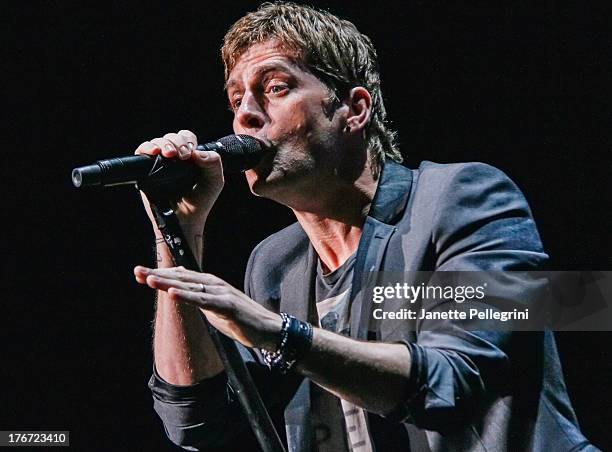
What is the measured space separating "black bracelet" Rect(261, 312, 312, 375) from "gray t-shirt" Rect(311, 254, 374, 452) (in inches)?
23.5

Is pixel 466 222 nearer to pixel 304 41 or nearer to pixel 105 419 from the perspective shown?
pixel 304 41

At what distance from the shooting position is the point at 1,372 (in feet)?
10.3

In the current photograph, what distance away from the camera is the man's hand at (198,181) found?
188 centimetres

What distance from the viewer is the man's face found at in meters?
2.37

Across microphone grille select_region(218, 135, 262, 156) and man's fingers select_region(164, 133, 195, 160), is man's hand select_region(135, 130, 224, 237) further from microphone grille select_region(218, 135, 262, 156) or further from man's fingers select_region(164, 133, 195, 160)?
microphone grille select_region(218, 135, 262, 156)

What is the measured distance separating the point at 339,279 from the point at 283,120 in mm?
454

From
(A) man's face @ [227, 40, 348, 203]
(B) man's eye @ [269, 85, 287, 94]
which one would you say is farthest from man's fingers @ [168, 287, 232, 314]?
(B) man's eye @ [269, 85, 287, 94]

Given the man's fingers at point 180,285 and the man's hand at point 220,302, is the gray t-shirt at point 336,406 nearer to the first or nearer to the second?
the man's hand at point 220,302

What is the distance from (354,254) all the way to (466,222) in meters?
0.44

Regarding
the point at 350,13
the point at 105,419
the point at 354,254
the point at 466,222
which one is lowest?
the point at 105,419

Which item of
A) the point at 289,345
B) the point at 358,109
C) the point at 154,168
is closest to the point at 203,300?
the point at 289,345

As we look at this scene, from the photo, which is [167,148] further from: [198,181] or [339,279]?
[339,279]

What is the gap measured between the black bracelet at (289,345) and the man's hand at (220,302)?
0.02 m

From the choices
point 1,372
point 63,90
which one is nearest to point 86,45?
point 63,90
